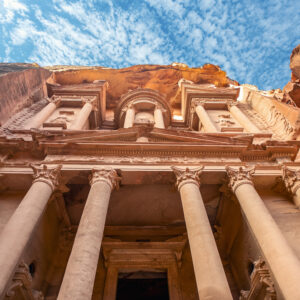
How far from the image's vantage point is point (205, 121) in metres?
16.4

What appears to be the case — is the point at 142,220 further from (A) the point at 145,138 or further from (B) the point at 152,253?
Answer: (A) the point at 145,138

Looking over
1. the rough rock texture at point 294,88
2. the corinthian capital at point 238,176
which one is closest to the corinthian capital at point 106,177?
the corinthian capital at point 238,176

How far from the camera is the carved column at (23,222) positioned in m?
5.42

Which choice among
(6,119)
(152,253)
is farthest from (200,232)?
(6,119)

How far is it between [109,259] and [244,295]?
5.33m

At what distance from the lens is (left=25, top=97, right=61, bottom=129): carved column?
14360 mm

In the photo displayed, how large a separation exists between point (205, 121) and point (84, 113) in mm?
8579

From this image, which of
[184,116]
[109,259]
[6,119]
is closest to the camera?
[109,259]

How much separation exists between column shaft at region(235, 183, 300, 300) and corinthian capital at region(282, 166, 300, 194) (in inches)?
76.5

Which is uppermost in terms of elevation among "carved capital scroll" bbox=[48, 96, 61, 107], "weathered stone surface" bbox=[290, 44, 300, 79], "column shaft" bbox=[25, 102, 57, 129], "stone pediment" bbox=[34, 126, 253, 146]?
"carved capital scroll" bbox=[48, 96, 61, 107]

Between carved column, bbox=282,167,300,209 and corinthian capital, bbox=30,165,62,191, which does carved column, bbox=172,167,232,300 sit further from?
corinthian capital, bbox=30,165,62,191

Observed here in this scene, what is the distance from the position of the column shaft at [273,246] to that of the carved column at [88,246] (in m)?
4.21

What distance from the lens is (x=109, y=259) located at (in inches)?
397

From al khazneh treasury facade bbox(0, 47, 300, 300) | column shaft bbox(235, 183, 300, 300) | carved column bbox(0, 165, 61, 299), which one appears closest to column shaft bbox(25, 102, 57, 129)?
al khazneh treasury facade bbox(0, 47, 300, 300)
